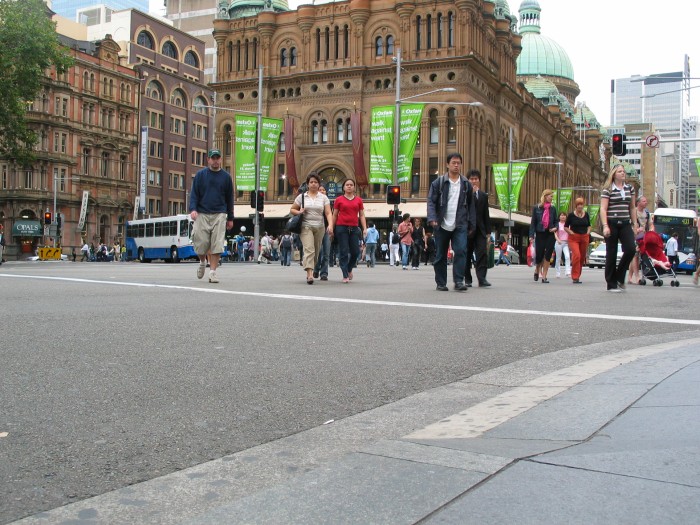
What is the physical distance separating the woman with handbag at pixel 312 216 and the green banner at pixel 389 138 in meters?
21.4

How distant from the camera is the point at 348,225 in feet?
46.3

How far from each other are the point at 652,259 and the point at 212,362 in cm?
1293

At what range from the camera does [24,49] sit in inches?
1654

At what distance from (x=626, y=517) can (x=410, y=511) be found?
0.57 metres

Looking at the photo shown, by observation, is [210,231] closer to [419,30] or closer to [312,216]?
[312,216]

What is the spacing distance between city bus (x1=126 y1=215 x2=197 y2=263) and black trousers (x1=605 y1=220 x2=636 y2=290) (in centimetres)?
3577

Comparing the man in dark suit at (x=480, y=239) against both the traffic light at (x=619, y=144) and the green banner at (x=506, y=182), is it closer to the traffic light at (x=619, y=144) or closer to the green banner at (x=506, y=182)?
the traffic light at (x=619, y=144)

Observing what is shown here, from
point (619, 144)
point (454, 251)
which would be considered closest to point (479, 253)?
point (454, 251)

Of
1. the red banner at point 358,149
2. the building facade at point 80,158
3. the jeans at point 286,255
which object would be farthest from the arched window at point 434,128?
the building facade at point 80,158

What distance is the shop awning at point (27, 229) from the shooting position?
213 ft

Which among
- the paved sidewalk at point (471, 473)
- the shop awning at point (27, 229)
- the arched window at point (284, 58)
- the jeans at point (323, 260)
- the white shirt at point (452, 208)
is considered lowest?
the paved sidewalk at point (471, 473)

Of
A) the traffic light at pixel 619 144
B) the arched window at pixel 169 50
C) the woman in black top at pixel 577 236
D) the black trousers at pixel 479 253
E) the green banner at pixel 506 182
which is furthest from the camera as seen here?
the arched window at pixel 169 50

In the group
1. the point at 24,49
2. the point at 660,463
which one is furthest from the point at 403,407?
the point at 24,49

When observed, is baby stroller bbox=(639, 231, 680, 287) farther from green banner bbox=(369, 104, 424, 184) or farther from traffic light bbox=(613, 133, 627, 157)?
green banner bbox=(369, 104, 424, 184)
